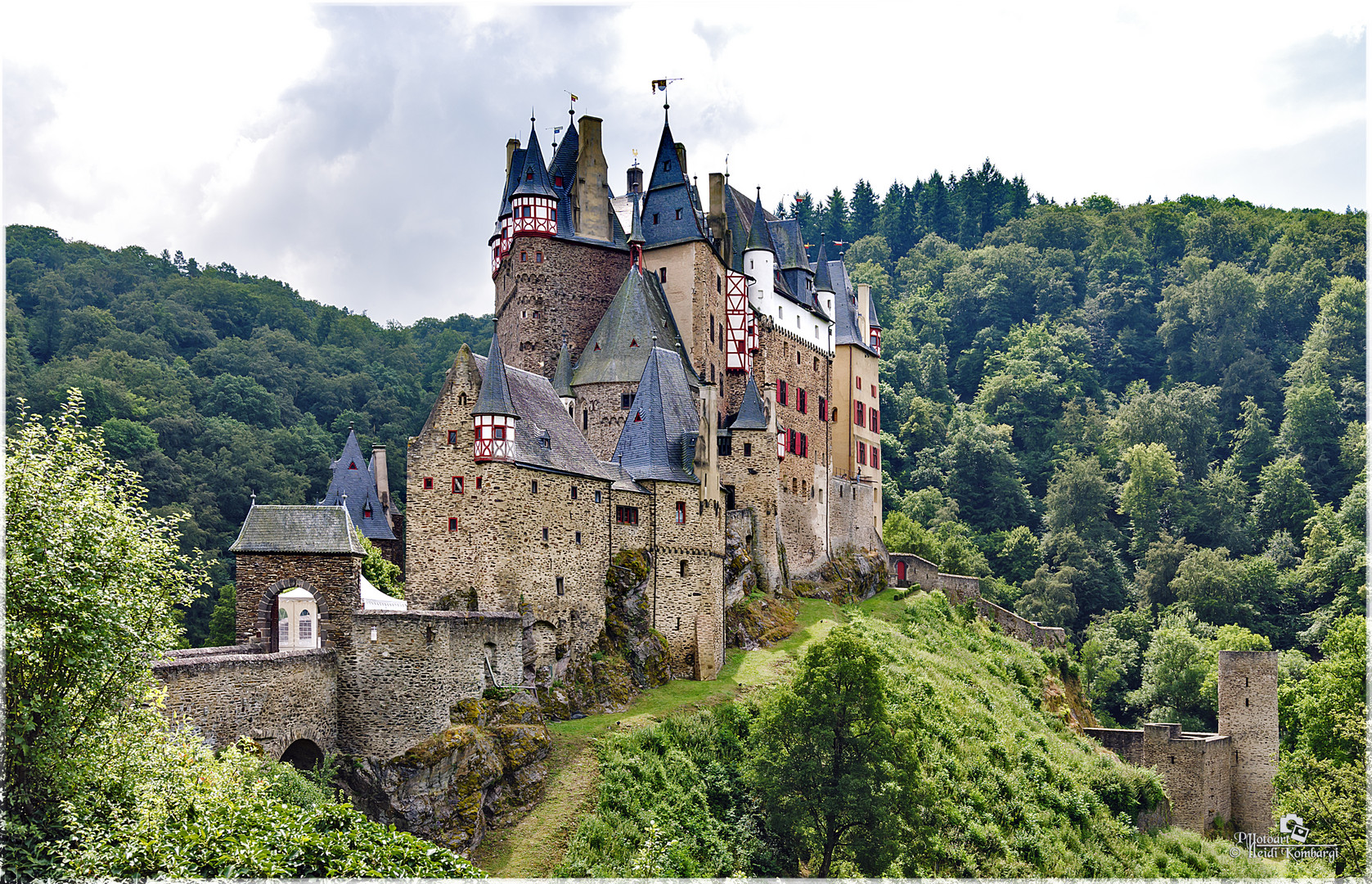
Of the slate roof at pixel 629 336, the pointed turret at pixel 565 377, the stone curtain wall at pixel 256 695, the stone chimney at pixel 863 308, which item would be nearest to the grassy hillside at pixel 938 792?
the stone curtain wall at pixel 256 695

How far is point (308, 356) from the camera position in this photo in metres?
100

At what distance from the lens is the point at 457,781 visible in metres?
32.9

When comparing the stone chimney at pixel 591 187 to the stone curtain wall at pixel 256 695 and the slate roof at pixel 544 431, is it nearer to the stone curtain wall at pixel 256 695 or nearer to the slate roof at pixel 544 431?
the slate roof at pixel 544 431

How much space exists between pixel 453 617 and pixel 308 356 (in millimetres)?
70130

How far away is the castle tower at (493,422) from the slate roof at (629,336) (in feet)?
36.9

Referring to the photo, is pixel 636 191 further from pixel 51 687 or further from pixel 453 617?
pixel 51 687

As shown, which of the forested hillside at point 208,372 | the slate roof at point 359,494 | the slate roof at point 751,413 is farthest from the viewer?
the forested hillside at point 208,372

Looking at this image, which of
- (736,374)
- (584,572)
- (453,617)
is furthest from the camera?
(736,374)

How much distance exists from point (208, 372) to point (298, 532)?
6494cm

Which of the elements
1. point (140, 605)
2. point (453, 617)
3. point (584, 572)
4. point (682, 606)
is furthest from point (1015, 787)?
point (140, 605)

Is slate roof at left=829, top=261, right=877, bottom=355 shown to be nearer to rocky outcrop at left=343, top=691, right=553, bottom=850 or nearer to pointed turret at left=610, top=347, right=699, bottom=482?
pointed turret at left=610, top=347, right=699, bottom=482

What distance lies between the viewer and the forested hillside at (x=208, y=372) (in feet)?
248

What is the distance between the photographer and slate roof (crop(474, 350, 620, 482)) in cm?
3919

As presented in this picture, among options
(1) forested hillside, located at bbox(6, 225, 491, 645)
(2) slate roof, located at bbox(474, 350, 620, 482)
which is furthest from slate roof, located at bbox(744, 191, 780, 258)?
(1) forested hillside, located at bbox(6, 225, 491, 645)
